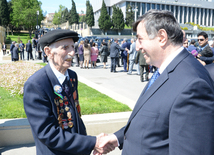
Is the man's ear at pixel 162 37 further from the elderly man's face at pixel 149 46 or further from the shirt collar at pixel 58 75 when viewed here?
the shirt collar at pixel 58 75

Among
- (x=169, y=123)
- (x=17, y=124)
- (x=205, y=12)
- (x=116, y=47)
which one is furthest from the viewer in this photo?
(x=205, y=12)

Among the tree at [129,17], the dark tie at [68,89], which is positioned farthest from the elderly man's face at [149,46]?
the tree at [129,17]

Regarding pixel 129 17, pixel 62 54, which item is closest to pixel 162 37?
pixel 62 54

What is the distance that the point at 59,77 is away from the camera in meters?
2.08

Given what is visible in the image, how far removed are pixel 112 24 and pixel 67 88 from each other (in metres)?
65.0

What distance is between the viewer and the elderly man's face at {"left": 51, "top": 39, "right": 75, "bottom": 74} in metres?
2.02

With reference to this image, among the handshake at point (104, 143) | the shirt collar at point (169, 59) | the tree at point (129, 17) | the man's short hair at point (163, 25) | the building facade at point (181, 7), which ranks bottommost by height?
the handshake at point (104, 143)

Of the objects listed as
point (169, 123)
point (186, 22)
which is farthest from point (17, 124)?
point (186, 22)

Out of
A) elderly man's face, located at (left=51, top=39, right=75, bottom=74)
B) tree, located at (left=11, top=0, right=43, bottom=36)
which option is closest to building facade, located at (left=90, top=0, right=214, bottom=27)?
tree, located at (left=11, top=0, right=43, bottom=36)

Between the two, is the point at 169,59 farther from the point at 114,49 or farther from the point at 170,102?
the point at 114,49

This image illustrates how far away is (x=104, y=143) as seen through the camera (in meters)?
2.02

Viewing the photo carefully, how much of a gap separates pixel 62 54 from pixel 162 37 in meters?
0.98

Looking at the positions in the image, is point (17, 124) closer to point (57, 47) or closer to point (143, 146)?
point (57, 47)

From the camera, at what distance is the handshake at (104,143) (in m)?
2.00
